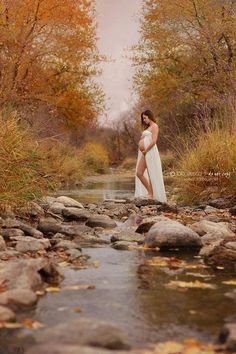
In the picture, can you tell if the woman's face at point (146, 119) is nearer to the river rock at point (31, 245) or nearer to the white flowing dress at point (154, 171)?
the white flowing dress at point (154, 171)

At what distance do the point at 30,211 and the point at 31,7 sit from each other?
15.7 m

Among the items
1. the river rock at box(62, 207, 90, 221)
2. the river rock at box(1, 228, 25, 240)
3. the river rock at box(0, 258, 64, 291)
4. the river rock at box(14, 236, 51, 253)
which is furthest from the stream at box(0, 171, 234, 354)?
the river rock at box(62, 207, 90, 221)

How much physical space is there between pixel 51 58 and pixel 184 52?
6120 millimetres

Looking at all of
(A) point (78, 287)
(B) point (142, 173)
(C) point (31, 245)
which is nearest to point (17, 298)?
(A) point (78, 287)

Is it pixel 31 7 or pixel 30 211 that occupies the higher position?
pixel 31 7

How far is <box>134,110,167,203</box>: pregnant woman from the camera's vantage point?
11.7m

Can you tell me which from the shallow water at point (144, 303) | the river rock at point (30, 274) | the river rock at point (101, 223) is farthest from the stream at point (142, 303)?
the river rock at point (101, 223)

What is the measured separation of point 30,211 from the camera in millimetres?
7855

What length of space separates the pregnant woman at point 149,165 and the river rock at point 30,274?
25.5 feet

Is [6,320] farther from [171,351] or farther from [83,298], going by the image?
[171,351]

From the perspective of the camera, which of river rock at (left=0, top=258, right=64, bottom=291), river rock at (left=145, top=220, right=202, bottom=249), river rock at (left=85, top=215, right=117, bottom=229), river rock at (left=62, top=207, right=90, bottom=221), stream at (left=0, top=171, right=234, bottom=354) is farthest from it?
river rock at (left=62, top=207, right=90, bottom=221)

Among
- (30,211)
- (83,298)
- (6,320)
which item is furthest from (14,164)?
(6,320)

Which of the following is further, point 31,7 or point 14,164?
point 31,7

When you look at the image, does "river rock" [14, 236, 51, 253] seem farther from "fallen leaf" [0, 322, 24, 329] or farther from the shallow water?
"fallen leaf" [0, 322, 24, 329]
